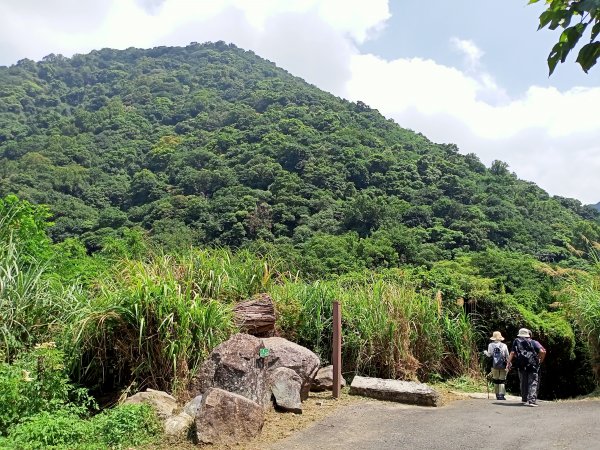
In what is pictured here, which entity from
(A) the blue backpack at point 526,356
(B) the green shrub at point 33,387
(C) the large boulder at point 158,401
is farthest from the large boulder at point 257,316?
(A) the blue backpack at point 526,356

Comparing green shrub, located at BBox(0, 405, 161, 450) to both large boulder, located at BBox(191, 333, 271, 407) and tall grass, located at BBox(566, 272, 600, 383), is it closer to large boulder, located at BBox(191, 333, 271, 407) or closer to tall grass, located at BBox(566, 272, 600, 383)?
large boulder, located at BBox(191, 333, 271, 407)

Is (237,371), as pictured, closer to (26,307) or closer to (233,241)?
(26,307)

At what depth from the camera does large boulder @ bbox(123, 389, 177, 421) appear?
571cm

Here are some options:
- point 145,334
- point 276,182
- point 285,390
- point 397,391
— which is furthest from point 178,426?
point 276,182

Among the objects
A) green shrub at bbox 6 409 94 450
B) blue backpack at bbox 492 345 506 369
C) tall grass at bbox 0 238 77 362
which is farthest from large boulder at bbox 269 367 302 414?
blue backpack at bbox 492 345 506 369

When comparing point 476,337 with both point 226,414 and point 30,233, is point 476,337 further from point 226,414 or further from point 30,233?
point 30,233

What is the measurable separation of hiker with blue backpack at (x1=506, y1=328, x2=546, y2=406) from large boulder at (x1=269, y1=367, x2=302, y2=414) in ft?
10.7

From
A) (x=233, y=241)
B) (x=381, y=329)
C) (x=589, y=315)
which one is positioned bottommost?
(x=381, y=329)

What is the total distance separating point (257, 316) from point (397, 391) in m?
2.21

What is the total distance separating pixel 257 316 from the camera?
8047 millimetres

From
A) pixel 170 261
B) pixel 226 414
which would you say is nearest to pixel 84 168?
pixel 170 261

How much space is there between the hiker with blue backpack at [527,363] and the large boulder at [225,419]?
163 inches

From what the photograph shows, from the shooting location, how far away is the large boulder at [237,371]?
614cm

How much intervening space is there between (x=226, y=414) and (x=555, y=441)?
3205 millimetres
